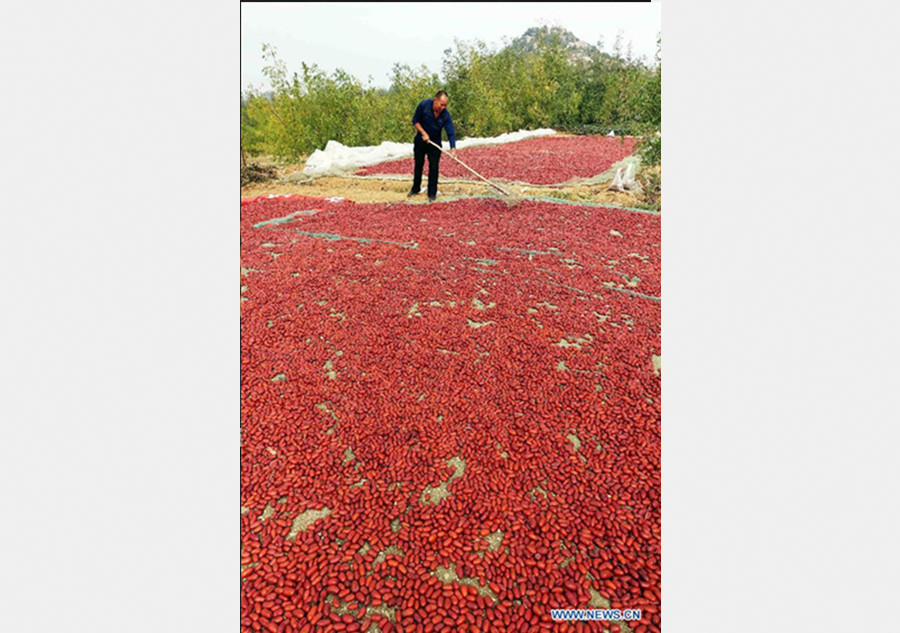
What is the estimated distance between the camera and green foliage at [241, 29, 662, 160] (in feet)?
43.3

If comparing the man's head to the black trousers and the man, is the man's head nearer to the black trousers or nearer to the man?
the man

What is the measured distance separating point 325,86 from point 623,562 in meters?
14.1

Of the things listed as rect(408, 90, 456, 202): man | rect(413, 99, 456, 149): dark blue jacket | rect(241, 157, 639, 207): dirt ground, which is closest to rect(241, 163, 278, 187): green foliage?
rect(241, 157, 639, 207): dirt ground

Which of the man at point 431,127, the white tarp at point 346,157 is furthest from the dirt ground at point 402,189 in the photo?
the man at point 431,127

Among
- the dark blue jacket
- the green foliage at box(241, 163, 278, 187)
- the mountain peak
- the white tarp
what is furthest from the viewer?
the mountain peak

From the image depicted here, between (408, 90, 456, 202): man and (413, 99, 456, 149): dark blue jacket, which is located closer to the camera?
(408, 90, 456, 202): man

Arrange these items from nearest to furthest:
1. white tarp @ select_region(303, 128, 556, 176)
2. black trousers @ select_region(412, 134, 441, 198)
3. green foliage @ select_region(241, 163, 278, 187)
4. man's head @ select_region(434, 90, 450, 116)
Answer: man's head @ select_region(434, 90, 450, 116)
black trousers @ select_region(412, 134, 441, 198)
white tarp @ select_region(303, 128, 556, 176)
green foliage @ select_region(241, 163, 278, 187)

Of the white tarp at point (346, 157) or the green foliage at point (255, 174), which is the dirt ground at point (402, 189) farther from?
the green foliage at point (255, 174)

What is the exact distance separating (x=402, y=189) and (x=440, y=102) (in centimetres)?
247

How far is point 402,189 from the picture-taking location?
29.4 feet

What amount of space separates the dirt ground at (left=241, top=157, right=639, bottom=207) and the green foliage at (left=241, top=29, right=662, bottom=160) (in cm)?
369

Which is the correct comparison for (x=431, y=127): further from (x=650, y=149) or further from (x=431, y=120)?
(x=650, y=149)

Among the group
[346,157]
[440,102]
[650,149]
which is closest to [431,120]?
[440,102]

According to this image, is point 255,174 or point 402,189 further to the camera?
point 255,174
